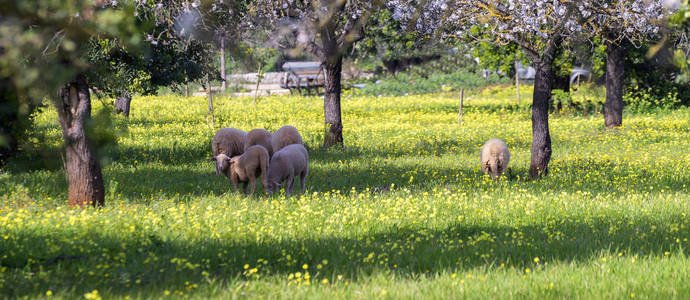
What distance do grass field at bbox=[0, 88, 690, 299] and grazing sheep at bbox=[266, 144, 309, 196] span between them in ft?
2.04

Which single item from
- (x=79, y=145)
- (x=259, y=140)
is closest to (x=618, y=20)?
(x=259, y=140)

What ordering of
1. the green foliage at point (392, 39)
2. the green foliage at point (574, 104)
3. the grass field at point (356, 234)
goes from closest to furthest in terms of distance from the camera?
the grass field at point (356, 234) < the green foliage at point (392, 39) < the green foliage at point (574, 104)

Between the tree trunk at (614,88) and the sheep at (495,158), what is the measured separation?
14.3m

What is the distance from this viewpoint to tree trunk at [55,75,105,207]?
9.72m

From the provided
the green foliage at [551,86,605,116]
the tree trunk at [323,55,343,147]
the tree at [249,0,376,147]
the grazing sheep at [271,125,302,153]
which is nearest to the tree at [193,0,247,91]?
the tree at [249,0,376,147]

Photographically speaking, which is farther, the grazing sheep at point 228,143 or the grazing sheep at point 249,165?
the grazing sheep at point 228,143

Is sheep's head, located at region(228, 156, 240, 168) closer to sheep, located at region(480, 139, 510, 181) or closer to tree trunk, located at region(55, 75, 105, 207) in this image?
tree trunk, located at region(55, 75, 105, 207)

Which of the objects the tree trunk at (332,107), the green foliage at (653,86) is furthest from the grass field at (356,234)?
the green foliage at (653,86)

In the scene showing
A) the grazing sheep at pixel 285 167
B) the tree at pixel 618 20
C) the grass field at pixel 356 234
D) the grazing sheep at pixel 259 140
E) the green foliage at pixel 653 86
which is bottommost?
the grass field at pixel 356 234

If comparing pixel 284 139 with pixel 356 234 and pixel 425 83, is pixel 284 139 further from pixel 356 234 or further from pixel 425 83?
Result: pixel 425 83

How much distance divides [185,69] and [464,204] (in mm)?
9975

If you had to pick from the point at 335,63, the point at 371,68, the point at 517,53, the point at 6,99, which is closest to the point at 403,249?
the point at 6,99

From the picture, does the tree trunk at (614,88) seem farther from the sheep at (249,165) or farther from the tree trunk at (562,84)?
the sheep at (249,165)

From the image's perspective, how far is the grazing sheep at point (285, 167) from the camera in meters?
12.0
